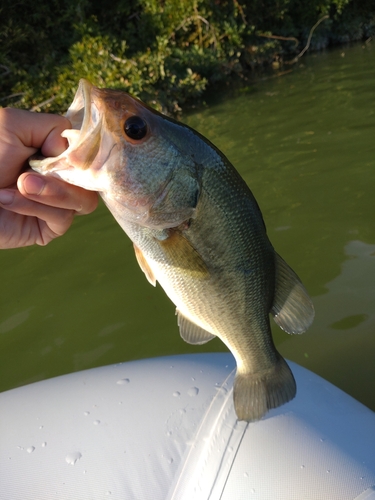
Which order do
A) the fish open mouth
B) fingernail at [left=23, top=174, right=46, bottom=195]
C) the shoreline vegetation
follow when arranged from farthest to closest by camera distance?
the shoreline vegetation, fingernail at [left=23, top=174, right=46, bottom=195], the fish open mouth

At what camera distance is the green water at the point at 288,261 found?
301cm

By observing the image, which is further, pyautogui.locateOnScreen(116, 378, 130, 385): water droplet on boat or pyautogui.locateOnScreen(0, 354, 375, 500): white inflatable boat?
pyautogui.locateOnScreen(116, 378, 130, 385): water droplet on boat

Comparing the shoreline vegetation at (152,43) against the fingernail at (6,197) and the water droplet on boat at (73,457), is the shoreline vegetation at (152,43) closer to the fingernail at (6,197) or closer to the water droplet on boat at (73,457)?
the fingernail at (6,197)

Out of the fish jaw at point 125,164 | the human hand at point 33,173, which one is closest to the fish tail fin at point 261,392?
the fish jaw at point 125,164

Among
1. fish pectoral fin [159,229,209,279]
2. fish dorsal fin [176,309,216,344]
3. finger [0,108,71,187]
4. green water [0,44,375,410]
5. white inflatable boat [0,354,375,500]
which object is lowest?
green water [0,44,375,410]

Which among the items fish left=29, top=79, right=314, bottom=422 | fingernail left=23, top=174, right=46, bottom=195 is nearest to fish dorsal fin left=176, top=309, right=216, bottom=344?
fish left=29, top=79, right=314, bottom=422

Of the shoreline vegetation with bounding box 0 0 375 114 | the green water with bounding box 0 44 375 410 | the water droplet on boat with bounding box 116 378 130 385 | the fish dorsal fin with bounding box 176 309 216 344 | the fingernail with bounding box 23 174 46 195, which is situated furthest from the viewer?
the shoreline vegetation with bounding box 0 0 375 114

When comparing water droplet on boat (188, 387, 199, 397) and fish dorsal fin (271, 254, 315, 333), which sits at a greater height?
fish dorsal fin (271, 254, 315, 333)

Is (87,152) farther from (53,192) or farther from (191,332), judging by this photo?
(191,332)

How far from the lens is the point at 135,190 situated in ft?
4.53

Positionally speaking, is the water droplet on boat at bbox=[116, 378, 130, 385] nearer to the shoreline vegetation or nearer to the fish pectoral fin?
the fish pectoral fin

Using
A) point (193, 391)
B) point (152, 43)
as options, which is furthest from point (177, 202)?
point (152, 43)

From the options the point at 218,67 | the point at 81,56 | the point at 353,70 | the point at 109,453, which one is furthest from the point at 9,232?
the point at 218,67

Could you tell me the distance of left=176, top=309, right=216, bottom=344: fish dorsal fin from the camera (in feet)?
5.47
